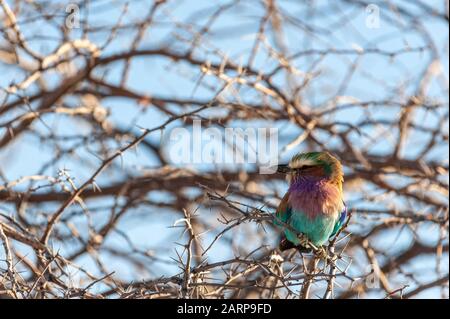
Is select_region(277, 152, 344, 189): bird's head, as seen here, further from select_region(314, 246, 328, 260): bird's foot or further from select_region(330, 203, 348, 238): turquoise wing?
select_region(314, 246, 328, 260): bird's foot

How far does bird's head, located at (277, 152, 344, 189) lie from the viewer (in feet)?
12.5

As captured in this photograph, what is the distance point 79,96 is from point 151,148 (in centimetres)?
69

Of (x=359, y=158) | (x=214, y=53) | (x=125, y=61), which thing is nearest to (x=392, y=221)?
(x=359, y=158)

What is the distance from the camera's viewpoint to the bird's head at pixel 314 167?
382cm

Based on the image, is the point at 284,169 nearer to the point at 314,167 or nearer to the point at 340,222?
the point at 314,167

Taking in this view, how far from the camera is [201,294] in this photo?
132 inches

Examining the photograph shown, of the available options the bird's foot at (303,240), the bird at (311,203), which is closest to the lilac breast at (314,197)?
the bird at (311,203)

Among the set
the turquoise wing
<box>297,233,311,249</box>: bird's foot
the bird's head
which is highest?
the bird's head

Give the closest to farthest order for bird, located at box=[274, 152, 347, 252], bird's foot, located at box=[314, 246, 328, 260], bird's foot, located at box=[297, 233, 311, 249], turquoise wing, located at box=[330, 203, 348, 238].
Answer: bird's foot, located at box=[314, 246, 328, 260] < bird's foot, located at box=[297, 233, 311, 249] < bird, located at box=[274, 152, 347, 252] < turquoise wing, located at box=[330, 203, 348, 238]

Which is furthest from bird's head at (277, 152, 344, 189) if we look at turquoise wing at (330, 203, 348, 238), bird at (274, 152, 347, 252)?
turquoise wing at (330, 203, 348, 238)

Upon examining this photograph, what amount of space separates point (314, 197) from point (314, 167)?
0.55 ft

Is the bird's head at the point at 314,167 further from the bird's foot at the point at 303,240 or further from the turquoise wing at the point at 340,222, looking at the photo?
the bird's foot at the point at 303,240

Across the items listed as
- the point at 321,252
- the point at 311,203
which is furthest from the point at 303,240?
the point at 311,203
